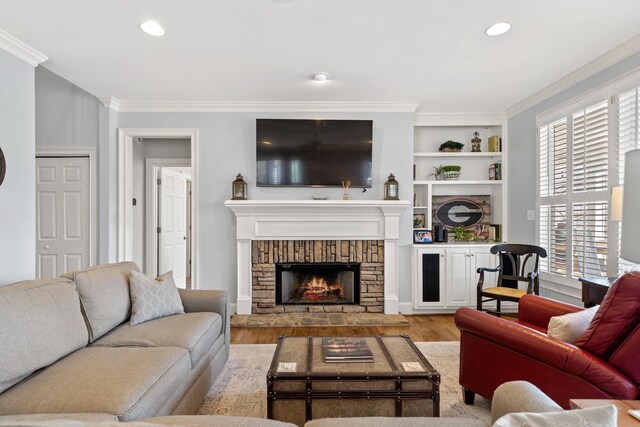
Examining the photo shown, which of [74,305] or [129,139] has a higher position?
[129,139]

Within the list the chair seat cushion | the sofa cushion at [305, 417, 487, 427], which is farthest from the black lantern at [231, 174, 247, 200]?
the sofa cushion at [305, 417, 487, 427]

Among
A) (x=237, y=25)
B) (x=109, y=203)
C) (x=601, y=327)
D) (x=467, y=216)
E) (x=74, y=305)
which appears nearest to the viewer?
(x=601, y=327)

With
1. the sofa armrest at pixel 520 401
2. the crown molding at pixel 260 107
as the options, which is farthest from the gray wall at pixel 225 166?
the sofa armrest at pixel 520 401

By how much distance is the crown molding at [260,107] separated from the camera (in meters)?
4.04

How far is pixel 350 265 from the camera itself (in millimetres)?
4129

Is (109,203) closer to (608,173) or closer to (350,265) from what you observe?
(350,265)

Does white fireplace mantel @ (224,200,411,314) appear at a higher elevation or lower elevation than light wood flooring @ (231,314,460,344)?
higher

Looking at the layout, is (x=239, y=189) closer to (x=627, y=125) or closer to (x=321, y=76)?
(x=321, y=76)

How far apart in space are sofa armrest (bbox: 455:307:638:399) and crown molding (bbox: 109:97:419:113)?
2763 millimetres

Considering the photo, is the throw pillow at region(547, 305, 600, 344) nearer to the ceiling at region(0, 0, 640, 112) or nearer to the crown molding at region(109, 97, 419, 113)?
the ceiling at region(0, 0, 640, 112)

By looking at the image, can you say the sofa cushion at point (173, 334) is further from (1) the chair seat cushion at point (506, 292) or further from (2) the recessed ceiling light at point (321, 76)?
(1) the chair seat cushion at point (506, 292)

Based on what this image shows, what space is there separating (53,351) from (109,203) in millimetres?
2751

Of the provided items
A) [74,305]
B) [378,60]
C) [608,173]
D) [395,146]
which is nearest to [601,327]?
[608,173]

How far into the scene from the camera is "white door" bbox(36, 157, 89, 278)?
406cm
